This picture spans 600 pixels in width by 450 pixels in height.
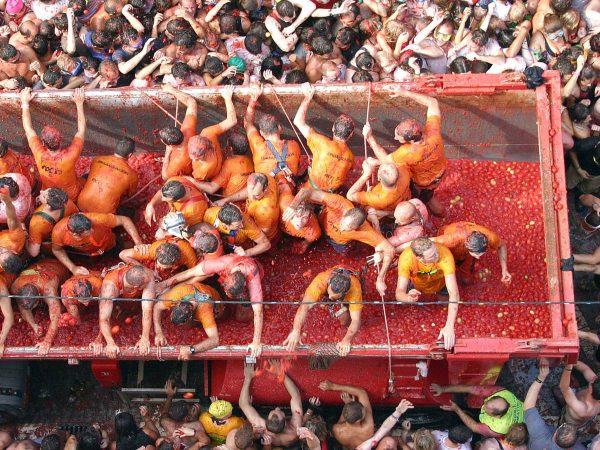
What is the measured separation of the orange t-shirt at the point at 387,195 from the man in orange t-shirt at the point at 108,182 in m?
2.85

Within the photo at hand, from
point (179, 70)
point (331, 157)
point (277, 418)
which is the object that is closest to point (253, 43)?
point (179, 70)

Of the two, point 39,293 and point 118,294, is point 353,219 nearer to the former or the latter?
point 118,294

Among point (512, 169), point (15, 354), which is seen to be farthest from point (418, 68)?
A: point (15, 354)

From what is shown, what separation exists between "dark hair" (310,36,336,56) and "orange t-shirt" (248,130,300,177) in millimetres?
1534

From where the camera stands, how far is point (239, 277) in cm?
903

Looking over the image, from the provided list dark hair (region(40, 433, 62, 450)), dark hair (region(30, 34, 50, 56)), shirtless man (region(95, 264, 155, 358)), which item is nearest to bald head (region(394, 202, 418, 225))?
shirtless man (region(95, 264, 155, 358))

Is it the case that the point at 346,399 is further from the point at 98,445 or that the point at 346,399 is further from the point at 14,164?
the point at 14,164

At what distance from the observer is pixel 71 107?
10695 mm

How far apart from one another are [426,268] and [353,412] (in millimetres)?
1852

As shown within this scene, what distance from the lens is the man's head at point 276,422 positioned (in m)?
9.58

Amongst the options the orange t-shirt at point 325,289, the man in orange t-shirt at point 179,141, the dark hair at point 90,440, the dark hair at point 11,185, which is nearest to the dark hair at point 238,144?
the man in orange t-shirt at point 179,141

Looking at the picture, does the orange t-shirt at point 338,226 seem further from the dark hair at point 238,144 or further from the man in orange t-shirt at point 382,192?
the dark hair at point 238,144

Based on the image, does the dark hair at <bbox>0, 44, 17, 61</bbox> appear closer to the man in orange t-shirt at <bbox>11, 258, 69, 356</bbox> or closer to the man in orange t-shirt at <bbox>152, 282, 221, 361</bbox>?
the man in orange t-shirt at <bbox>11, 258, 69, 356</bbox>

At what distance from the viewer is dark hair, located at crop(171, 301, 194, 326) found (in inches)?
348
